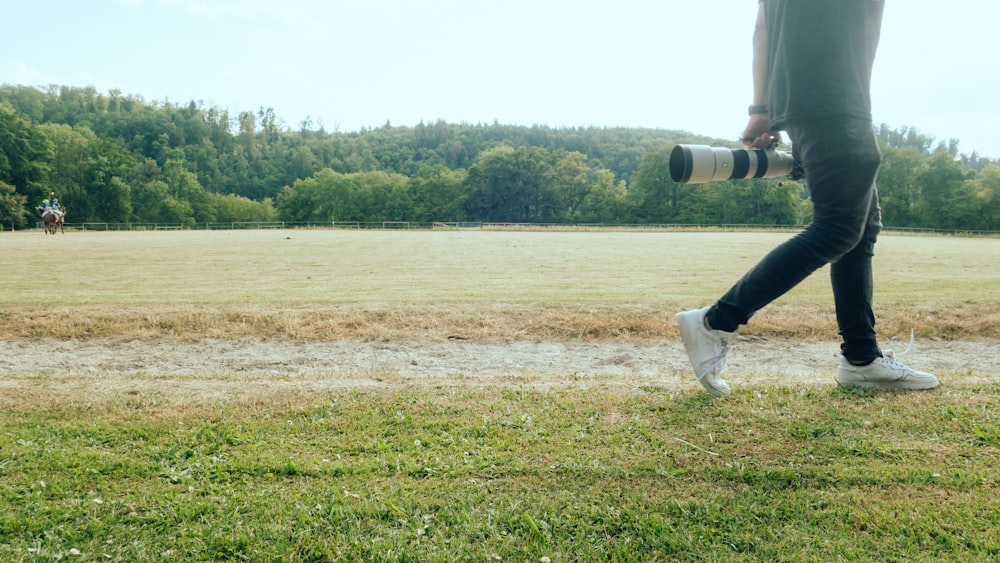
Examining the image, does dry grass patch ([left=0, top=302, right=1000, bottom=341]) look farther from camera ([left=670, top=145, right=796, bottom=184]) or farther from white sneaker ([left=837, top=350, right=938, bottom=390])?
camera ([left=670, top=145, right=796, bottom=184])

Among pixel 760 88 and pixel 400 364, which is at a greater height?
pixel 760 88

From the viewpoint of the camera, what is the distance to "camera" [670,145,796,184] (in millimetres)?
3156

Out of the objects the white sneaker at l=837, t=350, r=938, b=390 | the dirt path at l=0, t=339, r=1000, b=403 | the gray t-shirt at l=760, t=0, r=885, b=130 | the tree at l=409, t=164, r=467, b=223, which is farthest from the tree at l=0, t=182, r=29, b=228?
the white sneaker at l=837, t=350, r=938, b=390

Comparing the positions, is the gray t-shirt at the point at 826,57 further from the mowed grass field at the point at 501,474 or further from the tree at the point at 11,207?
the tree at the point at 11,207

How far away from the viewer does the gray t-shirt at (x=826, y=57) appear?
2840mm

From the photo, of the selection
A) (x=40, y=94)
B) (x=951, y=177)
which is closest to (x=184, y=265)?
(x=951, y=177)

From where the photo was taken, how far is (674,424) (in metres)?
2.78

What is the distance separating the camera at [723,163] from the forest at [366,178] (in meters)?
49.9

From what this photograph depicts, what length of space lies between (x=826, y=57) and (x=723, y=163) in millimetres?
644

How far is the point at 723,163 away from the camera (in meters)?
3.21

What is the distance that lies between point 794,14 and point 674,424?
6.48 feet

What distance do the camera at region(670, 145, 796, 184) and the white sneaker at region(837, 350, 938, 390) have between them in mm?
1125

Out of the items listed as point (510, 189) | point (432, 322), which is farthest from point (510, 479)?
point (510, 189)

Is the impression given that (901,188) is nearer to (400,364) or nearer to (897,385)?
(400,364)
